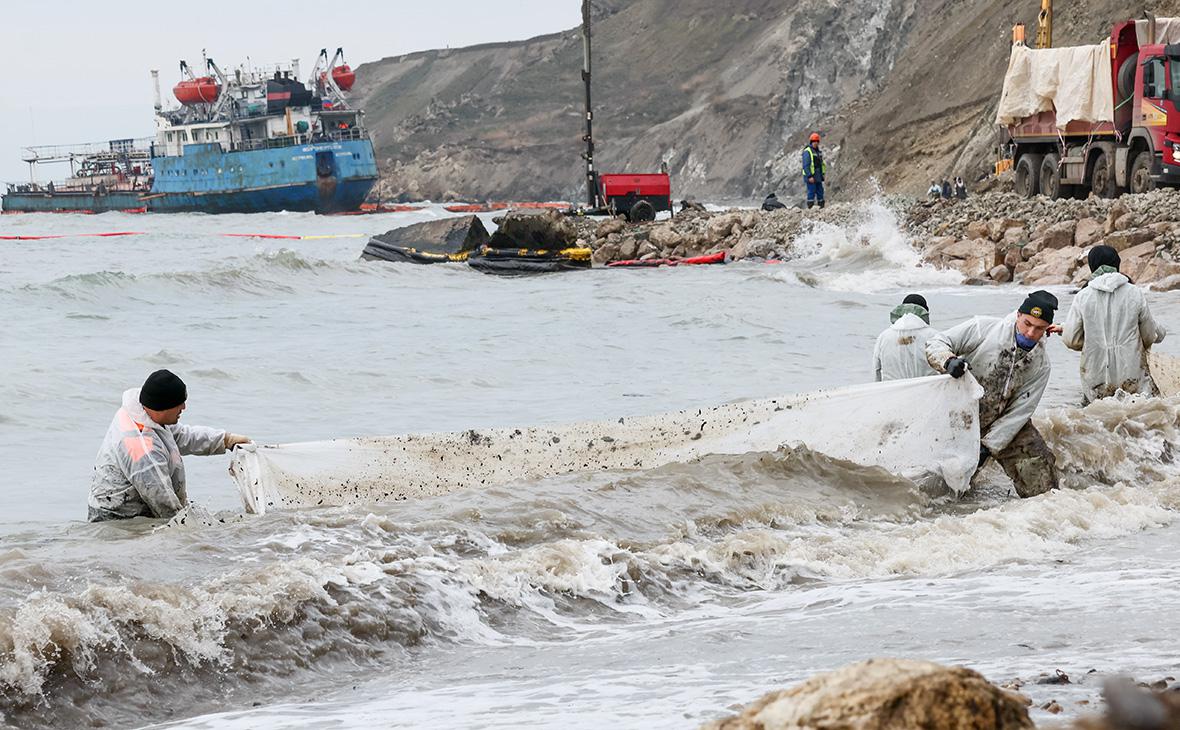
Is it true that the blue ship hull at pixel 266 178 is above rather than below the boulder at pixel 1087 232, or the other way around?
above

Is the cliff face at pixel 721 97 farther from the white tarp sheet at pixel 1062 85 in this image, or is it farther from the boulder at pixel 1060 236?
the boulder at pixel 1060 236

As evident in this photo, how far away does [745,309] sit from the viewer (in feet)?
72.3

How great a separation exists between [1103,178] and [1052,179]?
1.76 m

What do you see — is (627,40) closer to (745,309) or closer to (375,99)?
(375,99)

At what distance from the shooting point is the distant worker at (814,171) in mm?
33000

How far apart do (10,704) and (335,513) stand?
2537 mm

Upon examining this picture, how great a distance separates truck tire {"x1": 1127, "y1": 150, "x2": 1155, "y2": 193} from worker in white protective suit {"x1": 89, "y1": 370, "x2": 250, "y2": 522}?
21676 millimetres

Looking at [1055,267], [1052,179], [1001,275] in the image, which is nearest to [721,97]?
[1052,179]

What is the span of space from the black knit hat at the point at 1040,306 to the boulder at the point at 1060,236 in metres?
17.1

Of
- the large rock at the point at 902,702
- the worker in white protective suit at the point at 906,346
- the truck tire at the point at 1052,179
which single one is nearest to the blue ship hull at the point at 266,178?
the truck tire at the point at 1052,179

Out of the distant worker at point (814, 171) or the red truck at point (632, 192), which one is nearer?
the distant worker at point (814, 171)

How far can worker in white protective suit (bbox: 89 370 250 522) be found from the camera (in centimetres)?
661

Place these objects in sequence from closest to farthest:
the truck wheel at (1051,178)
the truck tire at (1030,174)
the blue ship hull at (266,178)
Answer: the truck wheel at (1051,178) < the truck tire at (1030,174) < the blue ship hull at (266,178)

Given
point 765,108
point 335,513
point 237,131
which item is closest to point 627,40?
point 765,108
